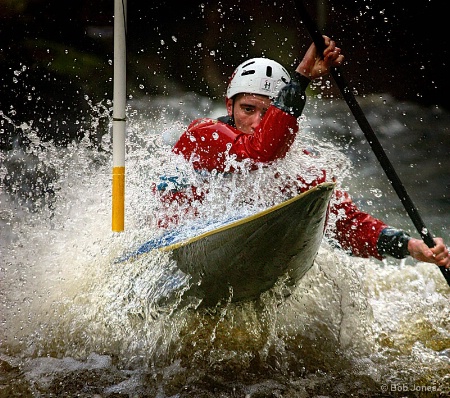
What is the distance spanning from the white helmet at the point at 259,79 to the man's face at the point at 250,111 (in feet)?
0.10

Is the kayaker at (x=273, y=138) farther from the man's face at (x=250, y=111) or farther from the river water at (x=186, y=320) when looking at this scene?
the river water at (x=186, y=320)

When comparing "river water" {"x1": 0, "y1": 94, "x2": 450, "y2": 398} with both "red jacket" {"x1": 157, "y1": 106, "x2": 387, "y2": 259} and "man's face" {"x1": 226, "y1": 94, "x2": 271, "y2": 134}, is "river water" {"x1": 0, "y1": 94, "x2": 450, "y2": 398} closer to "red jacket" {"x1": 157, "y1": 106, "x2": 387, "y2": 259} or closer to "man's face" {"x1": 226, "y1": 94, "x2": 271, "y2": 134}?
"red jacket" {"x1": 157, "y1": 106, "x2": 387, "y2": 259}

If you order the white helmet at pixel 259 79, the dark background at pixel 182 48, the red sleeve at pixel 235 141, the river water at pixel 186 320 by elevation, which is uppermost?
the dark background at pixel 182 48

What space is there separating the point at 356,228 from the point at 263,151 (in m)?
0.78

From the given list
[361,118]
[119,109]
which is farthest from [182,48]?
[361,118]

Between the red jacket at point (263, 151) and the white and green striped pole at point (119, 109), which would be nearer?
the red jacket at point (263, 151)

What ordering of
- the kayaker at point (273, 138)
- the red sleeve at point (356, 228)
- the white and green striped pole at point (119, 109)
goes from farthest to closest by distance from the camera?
the red sleeve at point (356, 228) < the white and green striped pole at point (119, 109) < the kayaker at point (273, 138)

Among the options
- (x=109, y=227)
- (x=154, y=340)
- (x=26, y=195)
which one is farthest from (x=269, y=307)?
(x=26, y=195)

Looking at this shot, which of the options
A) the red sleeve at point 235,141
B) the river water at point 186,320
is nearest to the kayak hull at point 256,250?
the river water at point 186,320

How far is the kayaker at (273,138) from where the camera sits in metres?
2.13

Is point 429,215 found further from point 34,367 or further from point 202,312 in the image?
point 34,367

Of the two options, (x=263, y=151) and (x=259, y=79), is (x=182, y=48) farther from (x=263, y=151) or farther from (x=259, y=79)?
(x=263, y=151)

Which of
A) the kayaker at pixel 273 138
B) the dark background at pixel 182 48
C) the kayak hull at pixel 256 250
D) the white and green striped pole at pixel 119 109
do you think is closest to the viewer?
the kayak hull at pixel 256 250

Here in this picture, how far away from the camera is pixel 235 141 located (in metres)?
2.36
